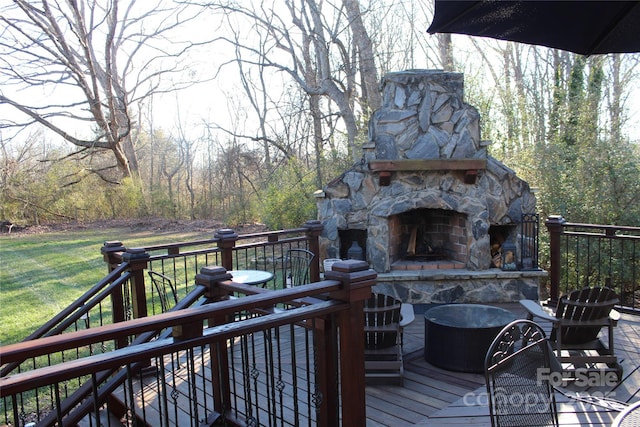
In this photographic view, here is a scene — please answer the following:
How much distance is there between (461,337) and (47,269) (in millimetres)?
8373

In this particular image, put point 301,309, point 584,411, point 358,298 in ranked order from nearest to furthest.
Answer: point 301,309, point 358,298, point 584,411

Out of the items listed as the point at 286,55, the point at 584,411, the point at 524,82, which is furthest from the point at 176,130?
the point at 584,411

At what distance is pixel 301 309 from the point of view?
75.7 inches

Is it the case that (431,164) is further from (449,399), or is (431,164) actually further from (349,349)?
(349,349)

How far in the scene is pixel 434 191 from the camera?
237 inches

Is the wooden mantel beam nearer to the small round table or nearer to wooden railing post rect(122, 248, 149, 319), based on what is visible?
the small round table

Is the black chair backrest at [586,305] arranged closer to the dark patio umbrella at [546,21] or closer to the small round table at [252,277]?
the dark patio umbrella at [546,21]

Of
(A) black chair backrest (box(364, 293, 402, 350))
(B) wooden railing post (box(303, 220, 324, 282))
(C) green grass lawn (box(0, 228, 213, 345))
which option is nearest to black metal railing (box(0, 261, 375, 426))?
(A) black chair backrest (box(364, 293, 402, 350))

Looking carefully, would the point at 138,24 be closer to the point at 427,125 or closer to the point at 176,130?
the point at 176,130

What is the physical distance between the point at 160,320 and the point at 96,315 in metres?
5.78

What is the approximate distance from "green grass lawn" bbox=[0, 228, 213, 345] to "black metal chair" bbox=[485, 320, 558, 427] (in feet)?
18.1

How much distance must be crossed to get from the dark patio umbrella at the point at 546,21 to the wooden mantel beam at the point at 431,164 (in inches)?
132

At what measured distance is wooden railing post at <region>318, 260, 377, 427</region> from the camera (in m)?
2.10

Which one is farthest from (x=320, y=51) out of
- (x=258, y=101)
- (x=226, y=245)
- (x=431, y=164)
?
(x=226, y=245)
